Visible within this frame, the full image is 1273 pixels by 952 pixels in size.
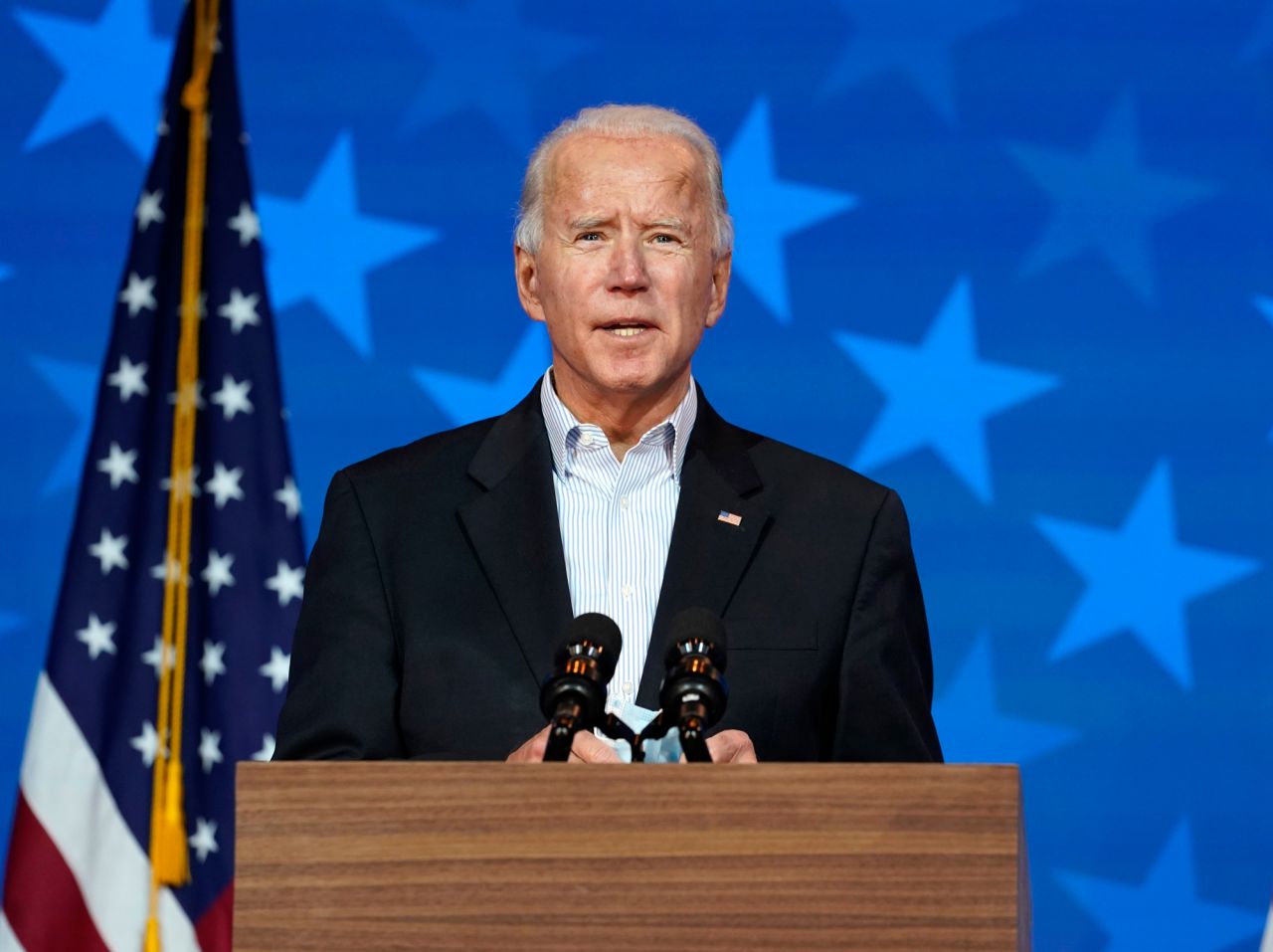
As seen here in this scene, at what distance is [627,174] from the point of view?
257cm

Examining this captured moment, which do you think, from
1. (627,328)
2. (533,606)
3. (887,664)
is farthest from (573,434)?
(887,664)

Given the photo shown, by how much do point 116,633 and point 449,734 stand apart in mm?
1714

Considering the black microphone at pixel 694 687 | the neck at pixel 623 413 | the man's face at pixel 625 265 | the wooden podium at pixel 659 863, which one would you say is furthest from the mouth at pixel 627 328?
the wooden podium at pixel 659 863

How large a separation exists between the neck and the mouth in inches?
4.1

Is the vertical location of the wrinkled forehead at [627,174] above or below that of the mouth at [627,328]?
above

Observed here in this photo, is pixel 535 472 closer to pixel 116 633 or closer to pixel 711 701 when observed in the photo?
pixel 711 701

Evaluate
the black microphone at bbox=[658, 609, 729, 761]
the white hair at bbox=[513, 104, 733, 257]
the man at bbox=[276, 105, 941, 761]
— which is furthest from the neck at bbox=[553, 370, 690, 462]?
the black microphone at bbox=[658, 609, 729, 761]

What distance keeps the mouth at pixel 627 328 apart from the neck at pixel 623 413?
10 centimetres

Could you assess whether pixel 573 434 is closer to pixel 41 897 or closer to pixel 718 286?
pixel 718 286

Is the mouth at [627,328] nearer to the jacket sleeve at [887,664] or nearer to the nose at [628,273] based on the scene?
the nose at [628,273]

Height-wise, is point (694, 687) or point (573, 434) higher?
point (573, 434)

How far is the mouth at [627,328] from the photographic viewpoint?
254 centimetres

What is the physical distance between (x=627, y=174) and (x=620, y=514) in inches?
18.1

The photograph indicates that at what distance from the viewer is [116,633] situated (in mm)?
3850
